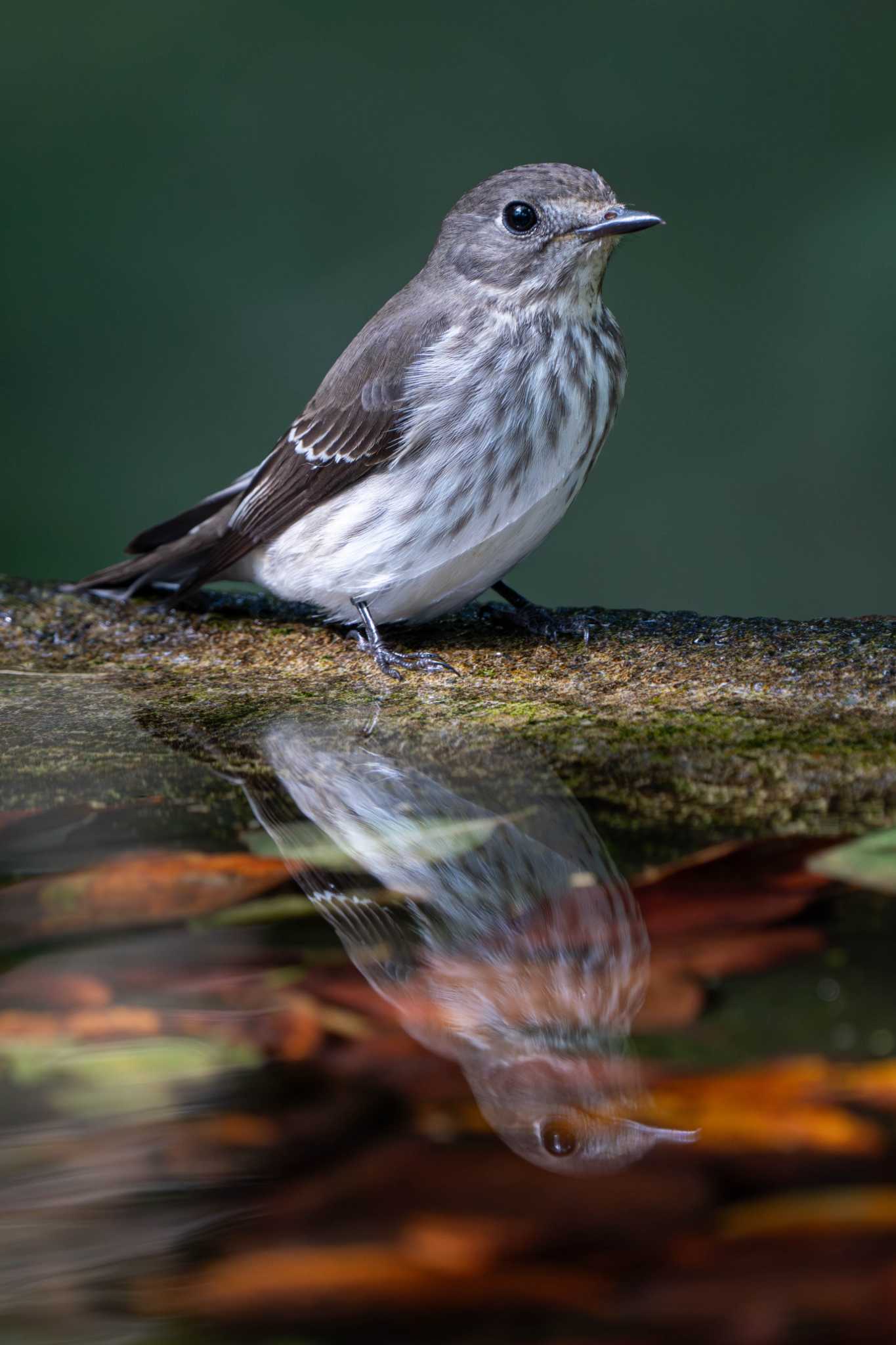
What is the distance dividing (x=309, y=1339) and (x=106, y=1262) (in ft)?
0.48

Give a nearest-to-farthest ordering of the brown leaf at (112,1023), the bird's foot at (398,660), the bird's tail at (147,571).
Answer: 1. the brown leaf at (112,1023)
2. the bird's foot at (398,660)
3. the bird's tail at (147,571)

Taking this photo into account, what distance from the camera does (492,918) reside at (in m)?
1.25

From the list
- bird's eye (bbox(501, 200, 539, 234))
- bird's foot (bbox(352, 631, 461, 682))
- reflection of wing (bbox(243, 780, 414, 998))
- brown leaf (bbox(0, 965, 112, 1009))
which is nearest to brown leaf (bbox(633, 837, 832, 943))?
reflection of wing (bbox(243, 780, 414, 998))

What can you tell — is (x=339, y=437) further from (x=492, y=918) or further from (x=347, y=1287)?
(x=347, y=1287)

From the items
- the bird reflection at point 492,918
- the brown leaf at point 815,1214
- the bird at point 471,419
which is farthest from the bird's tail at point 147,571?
the brown leaf at point 815,1214

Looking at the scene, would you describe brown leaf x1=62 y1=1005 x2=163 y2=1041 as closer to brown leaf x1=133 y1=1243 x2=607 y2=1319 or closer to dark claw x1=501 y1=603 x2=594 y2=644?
brown leaf x1=133 y1=1243 x2=607 y2=1319

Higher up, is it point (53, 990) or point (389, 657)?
point (53, 990)

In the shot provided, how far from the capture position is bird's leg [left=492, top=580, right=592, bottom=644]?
270cm

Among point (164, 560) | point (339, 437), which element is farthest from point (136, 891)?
point (164, 560)

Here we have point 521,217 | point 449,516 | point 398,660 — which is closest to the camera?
point 398,660

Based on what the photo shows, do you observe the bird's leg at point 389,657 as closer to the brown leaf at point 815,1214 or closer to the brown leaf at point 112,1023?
the brown leaf at point 112,1023

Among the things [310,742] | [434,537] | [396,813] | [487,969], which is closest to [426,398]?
[434,537]

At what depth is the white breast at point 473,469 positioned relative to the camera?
2.70 metres

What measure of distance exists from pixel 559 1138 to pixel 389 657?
1.80 meters
